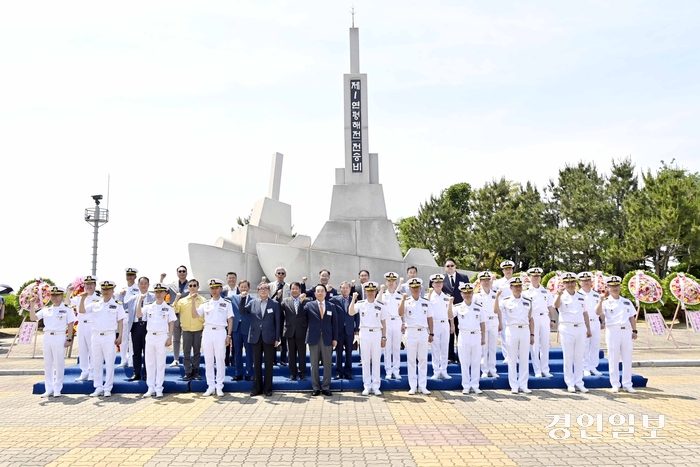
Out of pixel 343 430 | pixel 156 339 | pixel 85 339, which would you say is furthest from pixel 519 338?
pixel 85 339

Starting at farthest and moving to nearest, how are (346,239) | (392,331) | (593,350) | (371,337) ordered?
(346,239), (593,350), (392,331), (371,337)

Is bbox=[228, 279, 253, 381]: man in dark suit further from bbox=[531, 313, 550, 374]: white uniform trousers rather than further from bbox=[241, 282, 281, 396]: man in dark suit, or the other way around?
bbox=[531, 313, 550, 374]: white uniform trousers

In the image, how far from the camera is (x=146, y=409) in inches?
296

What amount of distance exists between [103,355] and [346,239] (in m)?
11.9

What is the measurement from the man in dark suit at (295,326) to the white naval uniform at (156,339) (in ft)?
6.01

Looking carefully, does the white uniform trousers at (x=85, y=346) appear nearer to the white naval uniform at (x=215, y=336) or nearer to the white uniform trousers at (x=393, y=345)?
the white naval uniform at (x=215, y=336)

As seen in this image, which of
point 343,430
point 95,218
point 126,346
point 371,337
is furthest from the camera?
point 95,218

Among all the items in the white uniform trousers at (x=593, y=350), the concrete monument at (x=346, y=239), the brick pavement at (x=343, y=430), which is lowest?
the brick pavement at (x=343, y=430)

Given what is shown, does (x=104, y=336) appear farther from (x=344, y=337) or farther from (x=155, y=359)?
(x=344, y=337)

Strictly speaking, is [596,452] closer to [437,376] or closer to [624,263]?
[437,376]

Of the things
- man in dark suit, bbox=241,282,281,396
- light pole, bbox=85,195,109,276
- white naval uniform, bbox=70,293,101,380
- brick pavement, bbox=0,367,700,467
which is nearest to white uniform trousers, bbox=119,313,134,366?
white naval uniform, bbox=70,293,101,380

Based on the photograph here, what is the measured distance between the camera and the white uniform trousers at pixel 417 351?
8.30 meters

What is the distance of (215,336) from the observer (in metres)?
8.21

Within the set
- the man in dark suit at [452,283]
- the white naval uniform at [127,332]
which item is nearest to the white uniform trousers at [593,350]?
the man in dark suit at [452,283]
